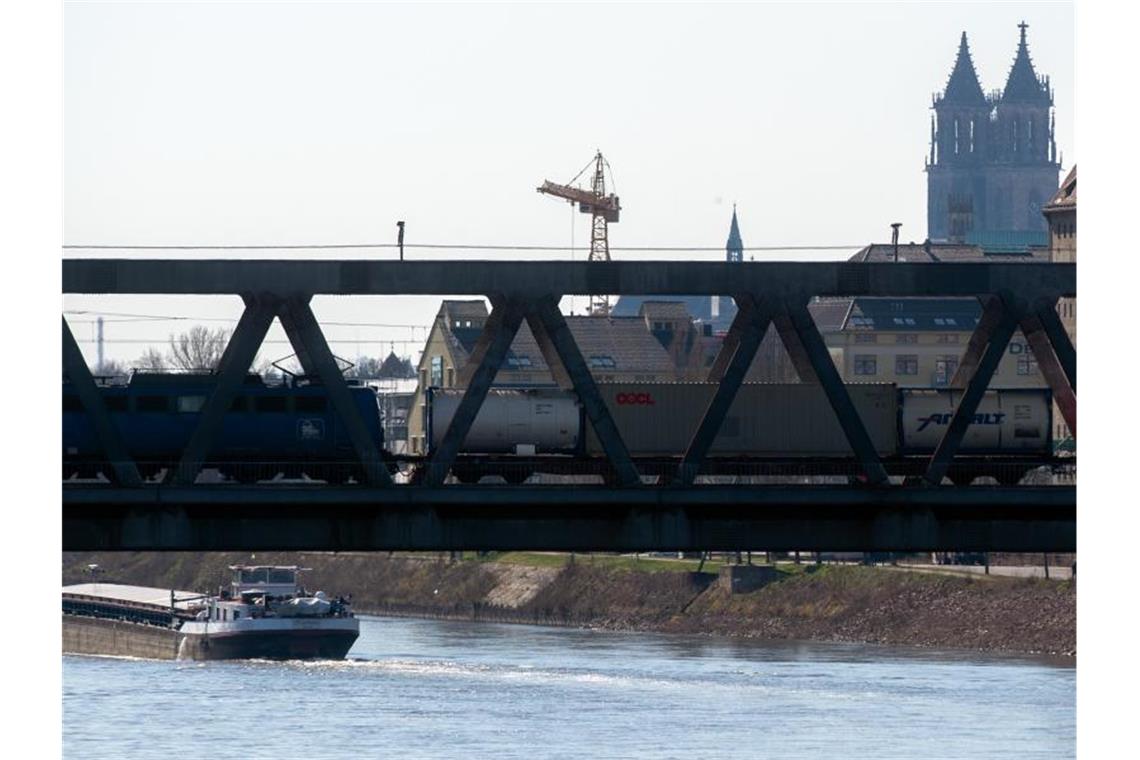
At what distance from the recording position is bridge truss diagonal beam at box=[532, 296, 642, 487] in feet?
169

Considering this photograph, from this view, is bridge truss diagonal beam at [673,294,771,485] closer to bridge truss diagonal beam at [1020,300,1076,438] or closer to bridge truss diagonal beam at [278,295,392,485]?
bridge truss diagonal beam at [1020,300,1076,438]

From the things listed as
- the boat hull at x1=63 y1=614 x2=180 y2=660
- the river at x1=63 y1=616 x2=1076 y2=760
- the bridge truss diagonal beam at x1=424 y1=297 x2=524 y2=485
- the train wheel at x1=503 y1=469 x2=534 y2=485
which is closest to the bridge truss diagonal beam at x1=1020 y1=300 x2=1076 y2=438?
the bridge truss diagonal beam at x1=424 y1=297 x2=524 y2=485

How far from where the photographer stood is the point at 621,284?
52250 mm

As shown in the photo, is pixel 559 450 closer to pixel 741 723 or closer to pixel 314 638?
pixel 741 723

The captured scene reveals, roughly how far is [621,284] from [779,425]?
18.0 metres

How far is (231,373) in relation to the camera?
5100 centimetres

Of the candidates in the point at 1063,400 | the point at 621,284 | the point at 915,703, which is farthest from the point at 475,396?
the point at 915,703

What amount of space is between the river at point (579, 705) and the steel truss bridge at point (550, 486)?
28333 mm

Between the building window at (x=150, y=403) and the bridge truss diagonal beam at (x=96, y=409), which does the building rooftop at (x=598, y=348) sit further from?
the bridge truss diagonal beam at (x=96, y=409)

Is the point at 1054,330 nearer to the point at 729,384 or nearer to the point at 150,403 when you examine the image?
the point at 729,384

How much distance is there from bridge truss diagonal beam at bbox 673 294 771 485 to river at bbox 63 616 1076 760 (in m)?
28.9

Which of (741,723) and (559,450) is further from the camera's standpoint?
(741,723)

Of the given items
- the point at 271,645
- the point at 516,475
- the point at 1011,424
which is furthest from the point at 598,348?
the point at 516,475
